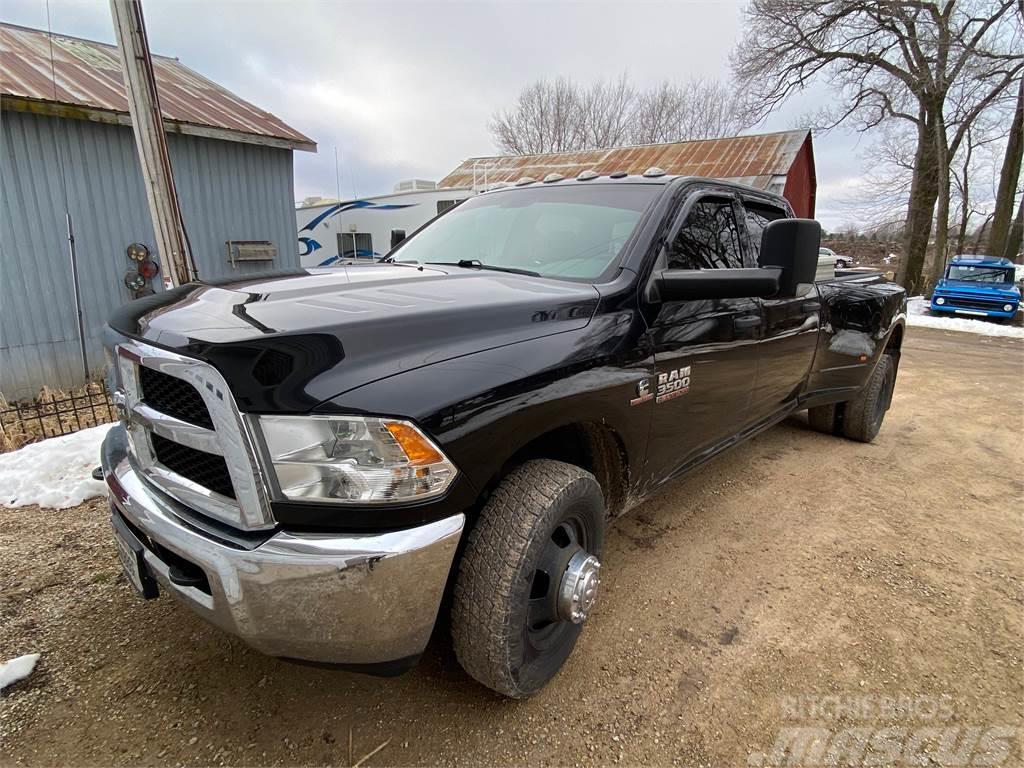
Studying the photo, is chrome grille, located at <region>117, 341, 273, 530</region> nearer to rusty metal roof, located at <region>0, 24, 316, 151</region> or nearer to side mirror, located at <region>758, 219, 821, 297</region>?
side mirror, located at <region>758, 219, 821, 297</region>

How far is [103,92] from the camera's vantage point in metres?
6.40

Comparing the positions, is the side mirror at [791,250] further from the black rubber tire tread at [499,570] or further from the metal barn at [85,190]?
the metal barn at [85,190]

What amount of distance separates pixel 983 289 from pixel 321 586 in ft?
62.4

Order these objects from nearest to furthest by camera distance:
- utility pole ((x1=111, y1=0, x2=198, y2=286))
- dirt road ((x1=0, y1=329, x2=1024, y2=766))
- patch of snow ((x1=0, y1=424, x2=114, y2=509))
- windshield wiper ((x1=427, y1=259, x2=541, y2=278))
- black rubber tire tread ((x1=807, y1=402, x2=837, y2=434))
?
dirt road ((x1=0, y1=329, x2=1024, y2=766)) → windshield wiper ((x1=427, y1=259, x2=541, y2=278)) → patch of snow ((x1=0, y1=424, x2=114, y2=509)) → utility pole ((x1=111, y1=0, x2=198, y2=286)) → black rubber tire tread ((x1=807, y1=402, x2=837, y2=434))

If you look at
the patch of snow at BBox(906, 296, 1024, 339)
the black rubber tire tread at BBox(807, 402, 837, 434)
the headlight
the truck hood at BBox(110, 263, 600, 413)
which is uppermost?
the truck hood at BBox(110, 263, 600, 413)

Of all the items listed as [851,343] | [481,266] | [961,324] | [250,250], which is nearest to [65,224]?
[250,250]

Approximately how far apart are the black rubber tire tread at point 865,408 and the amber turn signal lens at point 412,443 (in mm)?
4217

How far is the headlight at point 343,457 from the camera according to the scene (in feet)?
4.47

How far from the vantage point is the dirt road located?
70.6 inches

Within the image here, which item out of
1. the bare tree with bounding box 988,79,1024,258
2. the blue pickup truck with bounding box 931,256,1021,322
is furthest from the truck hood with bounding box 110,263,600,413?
the bare tree with bounding box 988,79,1024,258

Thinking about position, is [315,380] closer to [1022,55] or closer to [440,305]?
[440,305]

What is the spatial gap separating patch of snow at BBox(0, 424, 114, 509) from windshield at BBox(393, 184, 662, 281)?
231 cm

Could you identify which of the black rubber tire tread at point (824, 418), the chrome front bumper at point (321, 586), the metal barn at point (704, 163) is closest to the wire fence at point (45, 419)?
the chrome front bumper at point (321, 586)

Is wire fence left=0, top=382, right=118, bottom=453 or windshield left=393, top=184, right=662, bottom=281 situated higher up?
windshield left=393, top=184, right=662, bottom=281
